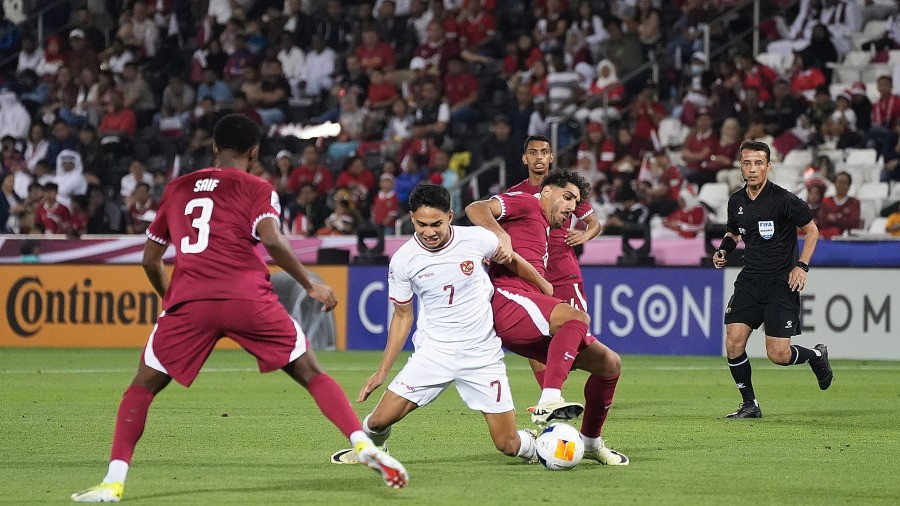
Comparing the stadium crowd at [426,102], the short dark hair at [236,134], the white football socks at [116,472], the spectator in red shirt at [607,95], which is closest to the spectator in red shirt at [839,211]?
the stadium crowd at [426,102]

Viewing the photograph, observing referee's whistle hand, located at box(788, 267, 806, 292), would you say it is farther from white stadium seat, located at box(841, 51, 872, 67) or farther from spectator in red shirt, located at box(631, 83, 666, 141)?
white stadium seat, located at box(841, 51, 872, 67)

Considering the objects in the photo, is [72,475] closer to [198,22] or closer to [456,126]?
[456,126]

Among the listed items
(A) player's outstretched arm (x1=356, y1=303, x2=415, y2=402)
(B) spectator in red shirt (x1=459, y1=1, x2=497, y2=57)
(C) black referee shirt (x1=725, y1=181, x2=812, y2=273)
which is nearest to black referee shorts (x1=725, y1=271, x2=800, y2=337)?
(C) black referee shirt (x1=725, y1=181, x2=812, y2=273)

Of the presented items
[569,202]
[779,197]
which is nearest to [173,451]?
[569,202]

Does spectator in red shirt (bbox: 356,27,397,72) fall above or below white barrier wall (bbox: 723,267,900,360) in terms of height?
above

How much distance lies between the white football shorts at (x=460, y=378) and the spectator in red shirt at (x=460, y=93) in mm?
16257

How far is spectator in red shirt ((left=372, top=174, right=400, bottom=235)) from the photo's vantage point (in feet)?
72.1

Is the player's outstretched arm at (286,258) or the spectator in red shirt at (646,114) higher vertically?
the spectator in red shirt at (646,114)

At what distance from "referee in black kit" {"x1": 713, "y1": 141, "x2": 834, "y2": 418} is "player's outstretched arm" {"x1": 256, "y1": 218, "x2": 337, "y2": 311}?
5654 millimetres

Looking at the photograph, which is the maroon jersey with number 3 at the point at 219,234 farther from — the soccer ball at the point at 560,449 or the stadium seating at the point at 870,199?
the stadium seating at the point at 870,199

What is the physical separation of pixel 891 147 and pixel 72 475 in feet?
50.7

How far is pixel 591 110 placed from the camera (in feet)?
77.7

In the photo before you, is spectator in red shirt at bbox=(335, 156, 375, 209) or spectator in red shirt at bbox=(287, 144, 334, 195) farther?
spectator in red shirt at bbox=(287, 144, 334, 195)

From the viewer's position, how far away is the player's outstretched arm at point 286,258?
6910mm
